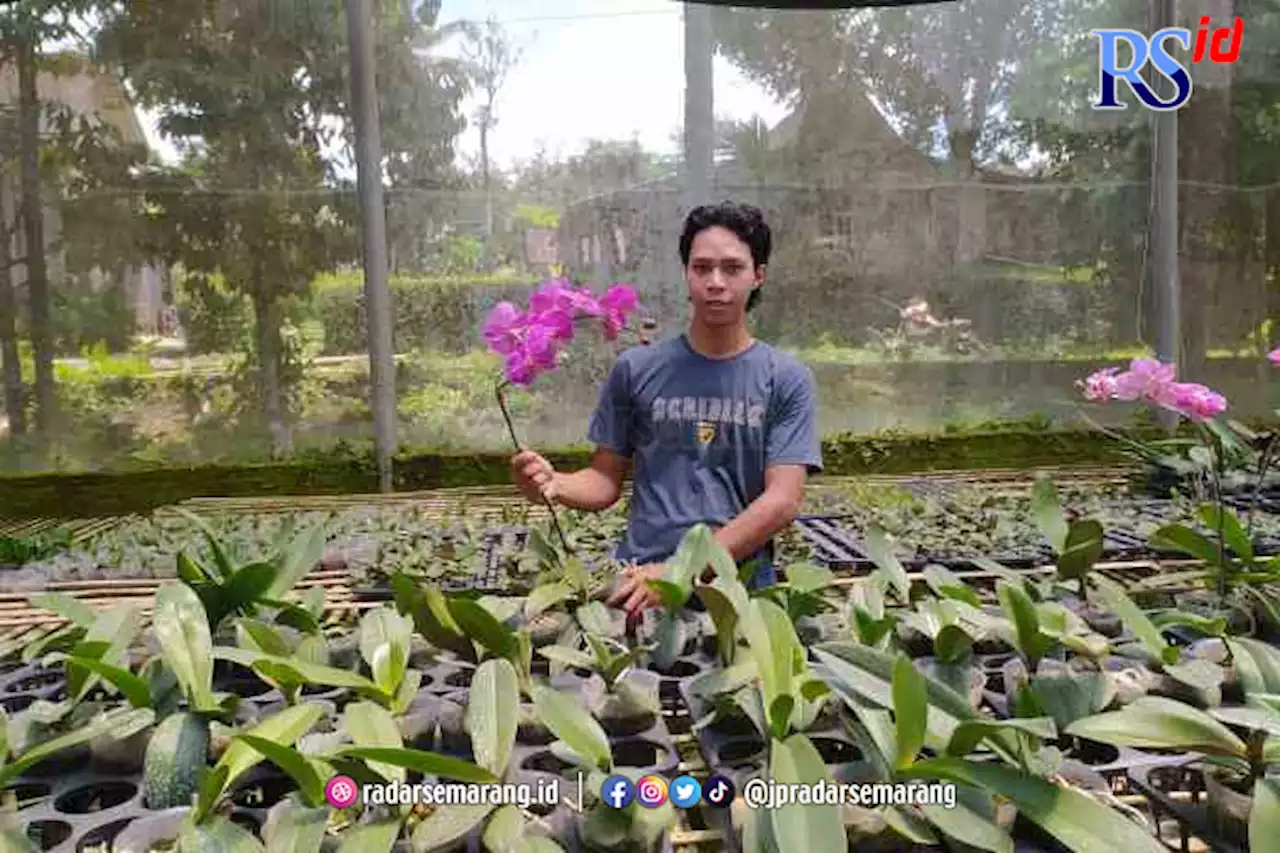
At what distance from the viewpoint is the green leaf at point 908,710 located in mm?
594

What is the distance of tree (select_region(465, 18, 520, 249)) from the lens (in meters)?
4.43

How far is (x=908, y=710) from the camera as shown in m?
0.60

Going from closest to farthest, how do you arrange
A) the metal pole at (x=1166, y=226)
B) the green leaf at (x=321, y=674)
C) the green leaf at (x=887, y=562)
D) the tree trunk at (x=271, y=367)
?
the green leaf at (x=321, y=674) < the green leaf at (x=887, y=562) < the tree trunk at (x=271, y=367) < the metal pole at (x=1166, y=226)

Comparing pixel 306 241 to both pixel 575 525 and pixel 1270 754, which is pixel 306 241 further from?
pixel 1270 754

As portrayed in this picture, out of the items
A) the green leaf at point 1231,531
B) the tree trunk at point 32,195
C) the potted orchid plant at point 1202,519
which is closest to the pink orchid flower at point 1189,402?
the potted orchid plant at point 1202,519

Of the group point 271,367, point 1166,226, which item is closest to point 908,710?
point 271,367

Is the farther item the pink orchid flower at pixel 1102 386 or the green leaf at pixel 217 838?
the pink orchid flower at pixel 1102 386

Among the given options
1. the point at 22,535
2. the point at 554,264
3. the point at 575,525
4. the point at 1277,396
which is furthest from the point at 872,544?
the point at 1277,396

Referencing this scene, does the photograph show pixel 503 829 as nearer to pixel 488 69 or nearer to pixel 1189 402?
pixel 1189 402

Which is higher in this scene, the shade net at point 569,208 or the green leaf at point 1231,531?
the shade net at point 569,208

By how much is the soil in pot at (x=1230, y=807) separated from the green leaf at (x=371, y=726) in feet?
1.48

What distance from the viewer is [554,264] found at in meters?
4.56

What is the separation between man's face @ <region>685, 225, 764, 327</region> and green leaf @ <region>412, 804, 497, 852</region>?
96 centimetres

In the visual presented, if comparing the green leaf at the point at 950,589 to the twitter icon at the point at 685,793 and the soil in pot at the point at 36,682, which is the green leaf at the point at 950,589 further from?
the soil in pot at the point at 36,682
